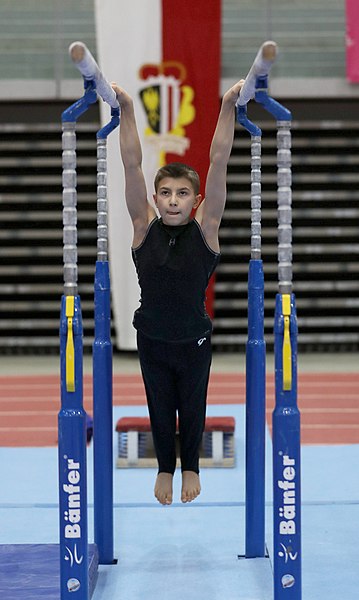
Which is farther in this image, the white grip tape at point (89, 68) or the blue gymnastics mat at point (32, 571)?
the blue gymnastics mat at point (32, 571)

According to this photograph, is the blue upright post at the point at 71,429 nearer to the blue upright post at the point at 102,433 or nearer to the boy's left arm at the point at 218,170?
the boy's left arm at the point at 218,170

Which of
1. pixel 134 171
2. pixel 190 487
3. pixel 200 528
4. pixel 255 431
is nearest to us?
pixel 134 171

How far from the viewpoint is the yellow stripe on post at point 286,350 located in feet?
9.54

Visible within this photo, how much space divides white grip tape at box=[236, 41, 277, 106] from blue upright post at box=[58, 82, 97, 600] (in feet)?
1.91

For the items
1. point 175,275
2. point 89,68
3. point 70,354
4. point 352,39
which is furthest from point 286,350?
point 352,39

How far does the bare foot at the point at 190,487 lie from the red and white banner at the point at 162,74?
6.26 m

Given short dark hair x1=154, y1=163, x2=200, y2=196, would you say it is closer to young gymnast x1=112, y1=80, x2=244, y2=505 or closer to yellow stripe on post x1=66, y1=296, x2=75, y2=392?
young gymnast x1=112, y1=80, x2=244, y2=505

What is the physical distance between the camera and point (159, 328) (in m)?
Answer: 3.64

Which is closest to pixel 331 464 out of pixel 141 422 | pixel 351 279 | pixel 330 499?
pixel 330 499

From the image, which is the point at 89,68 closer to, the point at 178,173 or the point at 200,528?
the point at 178,173

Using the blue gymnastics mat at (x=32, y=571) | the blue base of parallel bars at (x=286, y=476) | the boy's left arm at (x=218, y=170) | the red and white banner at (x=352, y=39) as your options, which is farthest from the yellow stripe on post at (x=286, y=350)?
the red and white banner at (x=352, y=39)

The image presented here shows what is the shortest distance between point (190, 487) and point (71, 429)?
0.97m

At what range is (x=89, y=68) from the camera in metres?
2.89

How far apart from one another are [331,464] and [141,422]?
1.28 metres
